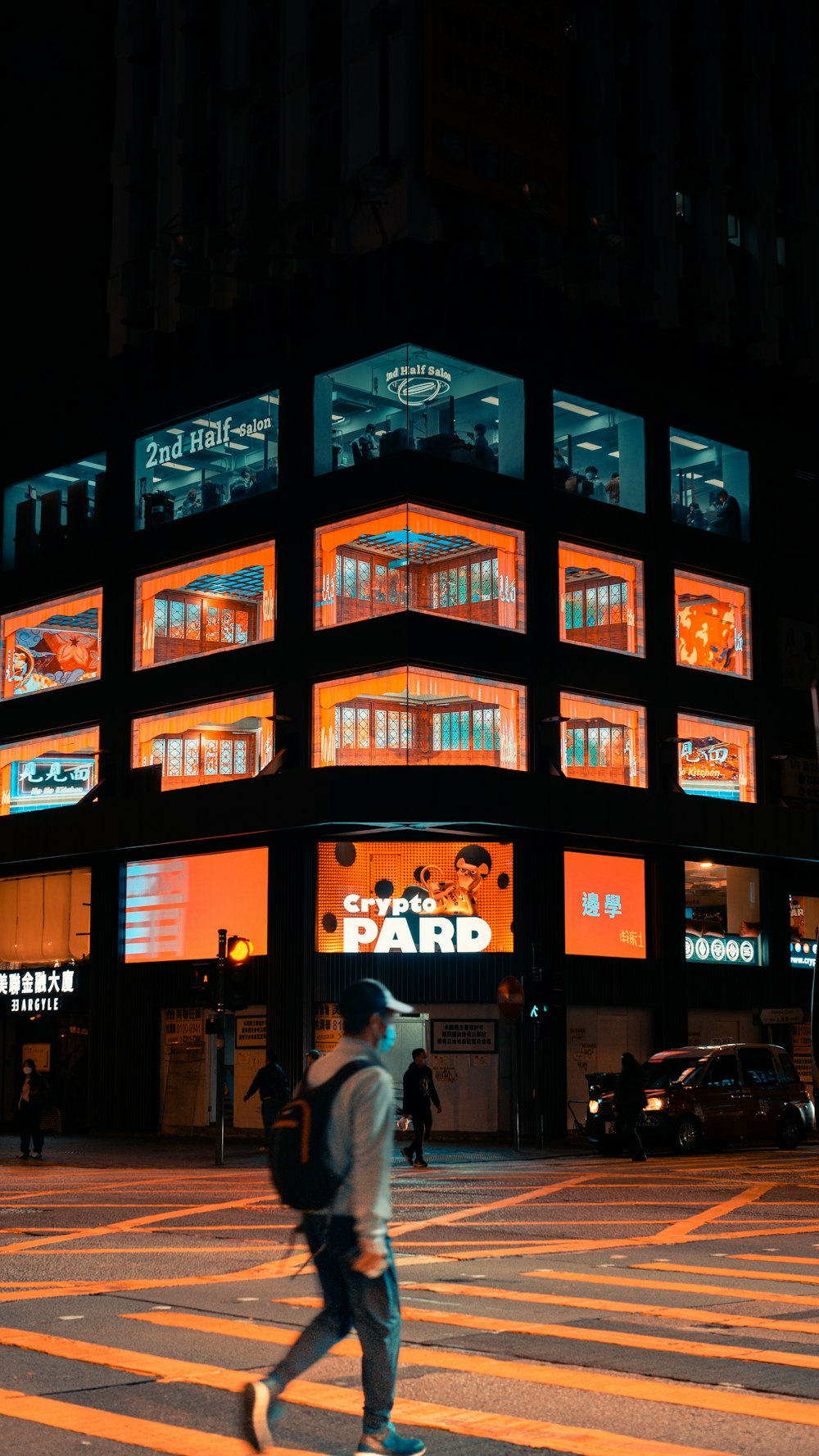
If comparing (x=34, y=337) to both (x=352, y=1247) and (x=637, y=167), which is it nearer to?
(x=637, y=167)

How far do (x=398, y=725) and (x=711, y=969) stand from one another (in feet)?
32.1

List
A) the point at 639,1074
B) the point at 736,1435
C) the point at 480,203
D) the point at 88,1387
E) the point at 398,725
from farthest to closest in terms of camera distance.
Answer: the point at 480,203, the point at 398,725, the point at 639,1074, the point at 88,1387, the point at 736,1435

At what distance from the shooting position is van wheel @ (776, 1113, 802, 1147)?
97.7 ft

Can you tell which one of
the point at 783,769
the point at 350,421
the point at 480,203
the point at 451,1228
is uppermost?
the point at 480,203

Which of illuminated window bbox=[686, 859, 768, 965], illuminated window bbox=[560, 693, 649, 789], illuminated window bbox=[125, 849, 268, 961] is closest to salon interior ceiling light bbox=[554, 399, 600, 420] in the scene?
illuminated window bbox=[560, 693, 649, 789]

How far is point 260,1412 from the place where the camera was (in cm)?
647

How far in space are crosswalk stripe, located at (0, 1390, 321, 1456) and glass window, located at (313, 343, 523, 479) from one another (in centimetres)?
2826

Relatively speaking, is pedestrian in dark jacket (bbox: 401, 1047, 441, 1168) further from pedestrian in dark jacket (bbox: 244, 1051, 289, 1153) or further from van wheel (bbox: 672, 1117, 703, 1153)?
van wheel (bbox: 672, 1117, 703, 1153)

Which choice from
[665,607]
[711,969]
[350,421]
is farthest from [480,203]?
[711,969]

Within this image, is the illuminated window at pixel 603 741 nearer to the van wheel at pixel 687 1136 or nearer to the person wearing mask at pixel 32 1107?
the van wheel at pixel 687 1136

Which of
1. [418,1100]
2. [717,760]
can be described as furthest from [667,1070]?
[717,760]

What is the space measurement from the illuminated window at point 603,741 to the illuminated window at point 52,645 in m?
11.8

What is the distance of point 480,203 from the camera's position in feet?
121

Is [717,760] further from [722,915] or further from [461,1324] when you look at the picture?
[461,1324]
